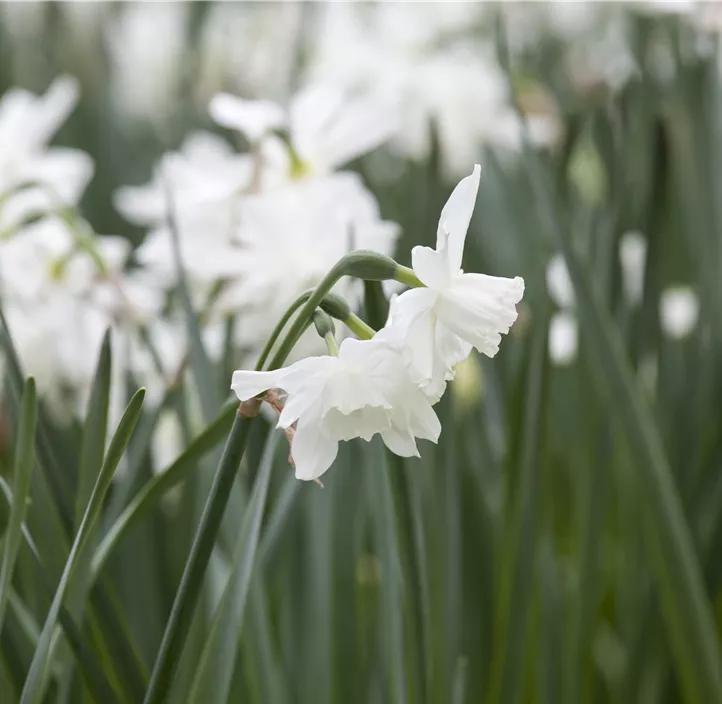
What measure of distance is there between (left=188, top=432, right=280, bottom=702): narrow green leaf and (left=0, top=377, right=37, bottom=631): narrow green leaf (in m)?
0.09

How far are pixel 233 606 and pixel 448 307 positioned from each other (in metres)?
0.16

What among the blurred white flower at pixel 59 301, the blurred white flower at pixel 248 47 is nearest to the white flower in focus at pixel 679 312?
the blurred white flower at pixel 59 301

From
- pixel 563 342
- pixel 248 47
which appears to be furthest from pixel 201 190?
pixel 248 47

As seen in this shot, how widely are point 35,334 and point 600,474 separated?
1.44 feet

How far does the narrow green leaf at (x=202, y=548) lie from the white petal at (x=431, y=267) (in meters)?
0.08

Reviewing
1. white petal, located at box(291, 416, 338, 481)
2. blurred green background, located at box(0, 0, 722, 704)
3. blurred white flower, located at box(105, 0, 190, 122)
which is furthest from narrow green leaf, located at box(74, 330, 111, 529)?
blurred white flower, located at box(105, 0, 190, 122)

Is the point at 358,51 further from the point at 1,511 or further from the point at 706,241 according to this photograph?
the point at 1,511

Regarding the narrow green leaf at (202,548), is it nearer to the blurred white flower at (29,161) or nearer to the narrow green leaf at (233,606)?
the narrow green leaf at (233,606)

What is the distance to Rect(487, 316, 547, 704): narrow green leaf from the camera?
0.54 meters

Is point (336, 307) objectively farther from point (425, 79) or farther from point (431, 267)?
point (425, 79)

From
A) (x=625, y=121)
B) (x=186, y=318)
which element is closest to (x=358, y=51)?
(x=625, y=121)

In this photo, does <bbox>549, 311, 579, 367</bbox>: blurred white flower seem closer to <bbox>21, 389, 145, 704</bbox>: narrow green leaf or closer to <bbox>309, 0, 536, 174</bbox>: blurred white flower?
<bbox>309, 0, 536, 174</bbox>: blurred white flower

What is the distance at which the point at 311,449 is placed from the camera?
318 mm

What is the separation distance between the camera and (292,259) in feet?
1.89
